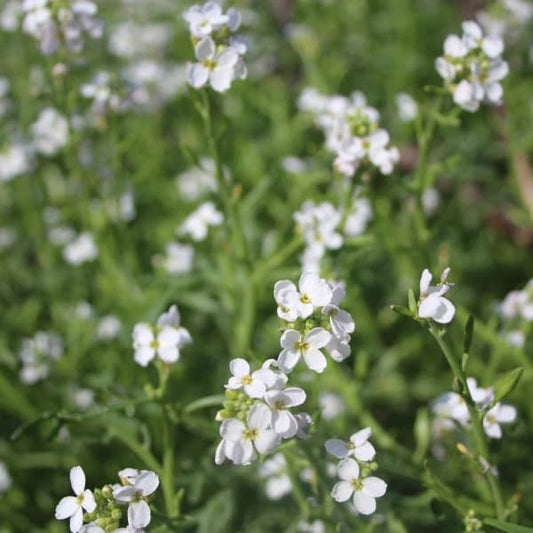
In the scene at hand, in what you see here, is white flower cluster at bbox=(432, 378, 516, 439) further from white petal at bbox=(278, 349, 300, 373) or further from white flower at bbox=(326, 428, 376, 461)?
white petal at bbox=(278, 349, 300, 373)

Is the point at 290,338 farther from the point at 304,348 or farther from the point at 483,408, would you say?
the point at 483,408

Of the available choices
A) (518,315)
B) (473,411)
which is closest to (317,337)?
(473,411)

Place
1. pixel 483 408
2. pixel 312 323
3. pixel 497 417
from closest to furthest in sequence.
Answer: pixel 312 323 < pixel 483 408 < pixel 497 417

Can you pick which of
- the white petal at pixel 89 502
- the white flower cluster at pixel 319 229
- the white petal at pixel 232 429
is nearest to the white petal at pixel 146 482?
the white petal at pixel 89 502

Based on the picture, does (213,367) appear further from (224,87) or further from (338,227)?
(224,87)

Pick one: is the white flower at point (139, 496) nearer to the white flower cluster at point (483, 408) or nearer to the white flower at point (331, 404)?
the white flower cluster at point (483, 408)

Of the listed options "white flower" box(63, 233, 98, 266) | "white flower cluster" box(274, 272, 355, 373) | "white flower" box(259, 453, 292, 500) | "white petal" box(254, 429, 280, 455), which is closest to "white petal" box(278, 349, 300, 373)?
"white flower cluster" box(274, 272, 355, 373)
